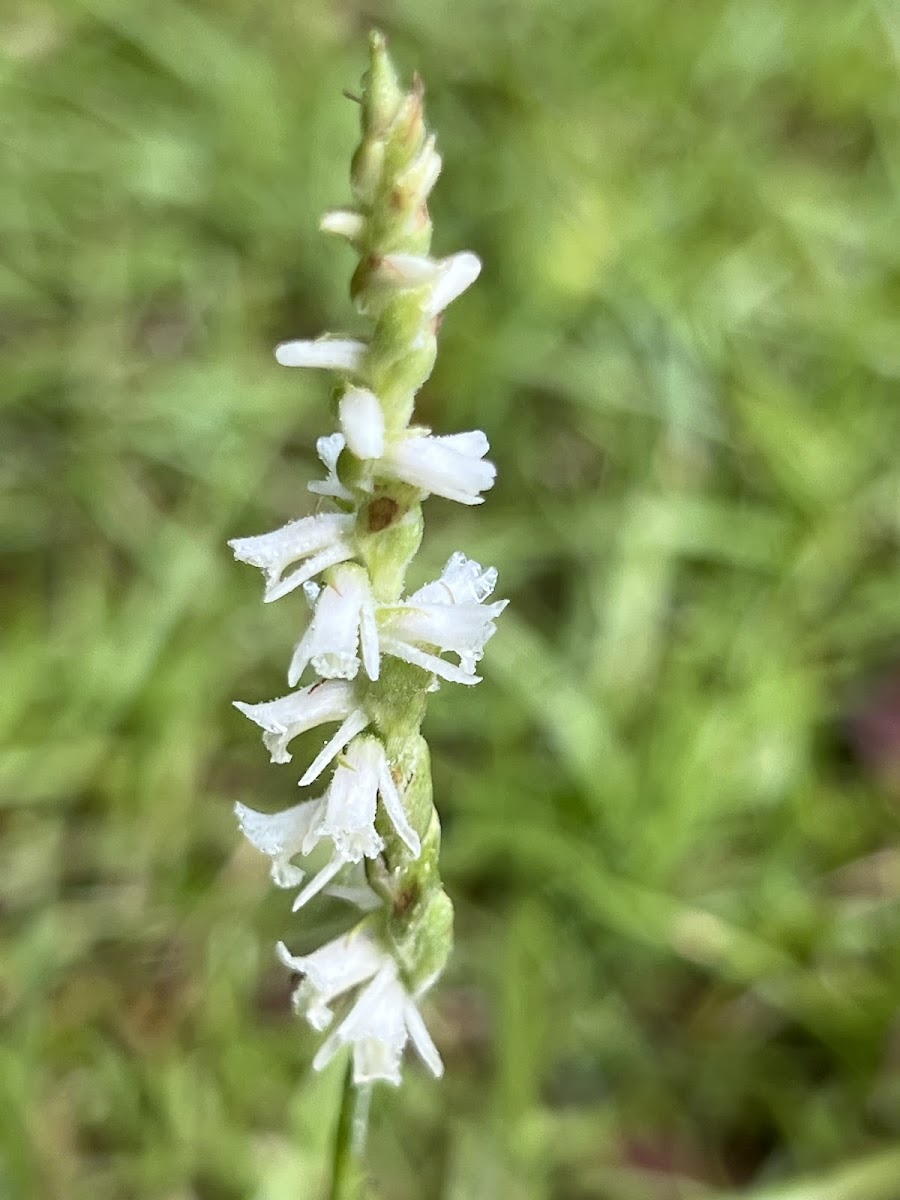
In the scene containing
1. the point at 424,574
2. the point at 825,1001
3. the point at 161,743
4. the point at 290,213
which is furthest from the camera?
the point at 290,213

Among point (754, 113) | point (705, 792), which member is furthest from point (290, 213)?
point (705, 792)

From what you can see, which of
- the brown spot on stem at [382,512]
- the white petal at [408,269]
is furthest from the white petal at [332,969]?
the white petal at [408,269]

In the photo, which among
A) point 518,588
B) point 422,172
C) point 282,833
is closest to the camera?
point 422,172

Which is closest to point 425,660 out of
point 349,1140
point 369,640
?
point 369,640

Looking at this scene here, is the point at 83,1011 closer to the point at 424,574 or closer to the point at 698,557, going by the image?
the point at 424,574

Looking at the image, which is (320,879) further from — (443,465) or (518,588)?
(518,588)

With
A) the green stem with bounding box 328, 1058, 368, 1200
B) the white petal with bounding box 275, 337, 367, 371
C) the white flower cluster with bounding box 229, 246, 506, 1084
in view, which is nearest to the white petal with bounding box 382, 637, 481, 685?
the white flower cluster with bounding box 229, 246, 506, 1084
